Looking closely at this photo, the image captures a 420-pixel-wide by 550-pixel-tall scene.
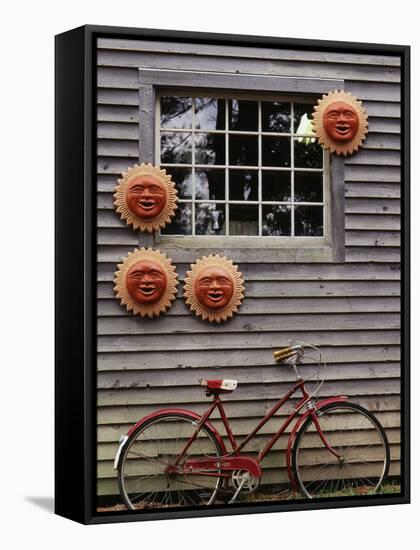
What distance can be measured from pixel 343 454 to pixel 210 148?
7.57 feet

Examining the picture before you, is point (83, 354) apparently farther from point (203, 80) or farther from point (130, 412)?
point (203, 80)

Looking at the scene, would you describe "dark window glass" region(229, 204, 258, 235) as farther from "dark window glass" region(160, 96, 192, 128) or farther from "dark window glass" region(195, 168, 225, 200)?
"dark window glass" region(160, 96, 192, 128)

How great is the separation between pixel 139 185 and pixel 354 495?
2.61 metres

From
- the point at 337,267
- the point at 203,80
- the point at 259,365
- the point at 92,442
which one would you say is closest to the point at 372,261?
the point at 337,267

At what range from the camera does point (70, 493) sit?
865 cm

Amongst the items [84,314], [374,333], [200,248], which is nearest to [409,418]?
[374,333]

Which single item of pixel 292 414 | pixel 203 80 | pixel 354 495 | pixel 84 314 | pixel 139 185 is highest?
pixel 203 80

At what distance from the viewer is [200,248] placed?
29.3ft

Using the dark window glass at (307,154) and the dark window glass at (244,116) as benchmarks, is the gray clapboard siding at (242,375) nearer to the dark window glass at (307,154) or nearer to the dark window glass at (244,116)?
the dark window glass at (307,154)

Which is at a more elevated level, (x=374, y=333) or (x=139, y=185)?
(x=139, y=185)

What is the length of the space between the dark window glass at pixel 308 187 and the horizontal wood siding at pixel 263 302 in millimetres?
205

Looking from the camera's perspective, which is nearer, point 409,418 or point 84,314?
point 84,314

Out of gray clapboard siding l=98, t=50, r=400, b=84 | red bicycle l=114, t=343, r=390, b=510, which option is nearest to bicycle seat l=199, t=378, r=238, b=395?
red bicycle l=114, t=343, r=390, b=510

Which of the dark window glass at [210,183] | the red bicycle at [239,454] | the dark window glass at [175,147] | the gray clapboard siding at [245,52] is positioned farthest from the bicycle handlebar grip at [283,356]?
the gray clapboard siding at [245,52]
